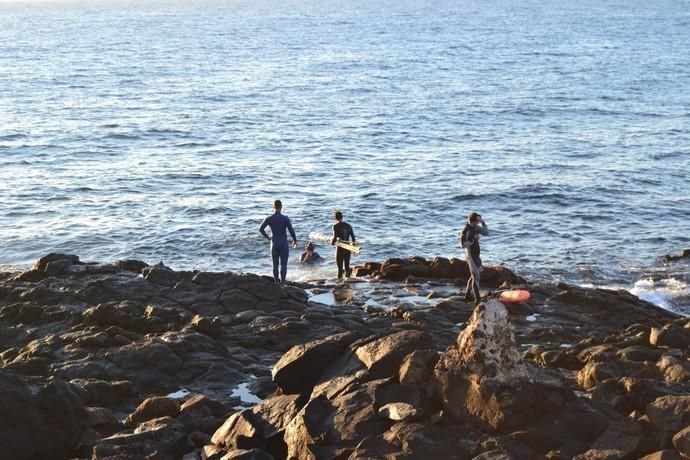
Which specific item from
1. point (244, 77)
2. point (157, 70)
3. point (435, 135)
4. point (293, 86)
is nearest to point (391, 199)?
point (435, 135)

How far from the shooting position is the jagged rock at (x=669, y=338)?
19.0m

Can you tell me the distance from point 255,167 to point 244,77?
3600 cm

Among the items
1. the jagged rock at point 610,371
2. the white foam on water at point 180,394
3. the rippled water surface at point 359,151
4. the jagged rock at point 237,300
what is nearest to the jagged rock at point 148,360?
the white foam on water at point 180,394

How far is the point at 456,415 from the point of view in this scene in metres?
12.3

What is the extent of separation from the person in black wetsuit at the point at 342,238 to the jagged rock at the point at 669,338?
866 centimetres

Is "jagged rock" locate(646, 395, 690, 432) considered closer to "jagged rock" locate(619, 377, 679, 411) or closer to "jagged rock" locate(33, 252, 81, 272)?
"jagged rock" locate(619, 377, 679, 411)

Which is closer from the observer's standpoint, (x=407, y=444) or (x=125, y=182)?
(x=407, y=444)

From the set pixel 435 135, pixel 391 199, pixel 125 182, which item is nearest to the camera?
pixel 391 199

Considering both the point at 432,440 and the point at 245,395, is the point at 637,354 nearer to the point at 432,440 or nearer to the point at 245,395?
the point at 245,395

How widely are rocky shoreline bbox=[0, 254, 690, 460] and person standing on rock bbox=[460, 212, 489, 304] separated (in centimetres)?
41

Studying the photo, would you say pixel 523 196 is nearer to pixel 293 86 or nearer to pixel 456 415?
pixel 456 415

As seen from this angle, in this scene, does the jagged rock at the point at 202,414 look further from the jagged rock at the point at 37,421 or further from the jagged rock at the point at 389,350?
the jagged rock at the point at 389,350

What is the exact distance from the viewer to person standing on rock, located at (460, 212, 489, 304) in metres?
21.5

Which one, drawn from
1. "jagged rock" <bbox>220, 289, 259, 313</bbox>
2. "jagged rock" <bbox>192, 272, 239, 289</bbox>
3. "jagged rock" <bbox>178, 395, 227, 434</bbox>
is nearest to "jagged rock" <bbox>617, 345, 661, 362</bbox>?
"jagged rock" <bbox>178, 395, 227, 434</bbox>
